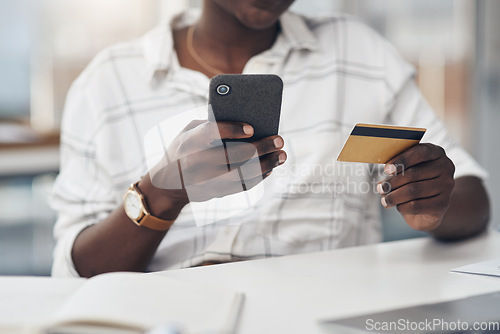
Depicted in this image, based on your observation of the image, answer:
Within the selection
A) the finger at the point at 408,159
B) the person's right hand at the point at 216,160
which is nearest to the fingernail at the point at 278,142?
the person's right hand at the point at 216,160

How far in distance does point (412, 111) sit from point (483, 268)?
0.34 meters

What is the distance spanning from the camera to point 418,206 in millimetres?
698

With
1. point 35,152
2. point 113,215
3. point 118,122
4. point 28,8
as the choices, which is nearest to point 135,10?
point 28,8

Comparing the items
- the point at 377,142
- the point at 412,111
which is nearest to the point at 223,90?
the point at 377,142

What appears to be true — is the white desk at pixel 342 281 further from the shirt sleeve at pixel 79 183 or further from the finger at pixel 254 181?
the shirt sleeve at pixel 79 183

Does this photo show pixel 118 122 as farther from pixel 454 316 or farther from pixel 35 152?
pixel 35 152

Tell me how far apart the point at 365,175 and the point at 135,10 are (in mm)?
1895

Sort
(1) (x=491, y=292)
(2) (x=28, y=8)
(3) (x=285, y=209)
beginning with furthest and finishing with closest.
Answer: (2) (x=28, y=8) < (3) (x=285, y=209) < (1) (x=491, y=292)

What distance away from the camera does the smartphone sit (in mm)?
594

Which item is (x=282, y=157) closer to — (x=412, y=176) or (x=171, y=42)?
(x=412, y=176)

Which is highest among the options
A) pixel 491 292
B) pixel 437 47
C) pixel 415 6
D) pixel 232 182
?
pixel 415 6

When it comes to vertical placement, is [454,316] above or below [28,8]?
below

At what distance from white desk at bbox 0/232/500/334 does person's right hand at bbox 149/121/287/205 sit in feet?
0.33

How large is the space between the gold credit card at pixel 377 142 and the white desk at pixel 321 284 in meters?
0.14
